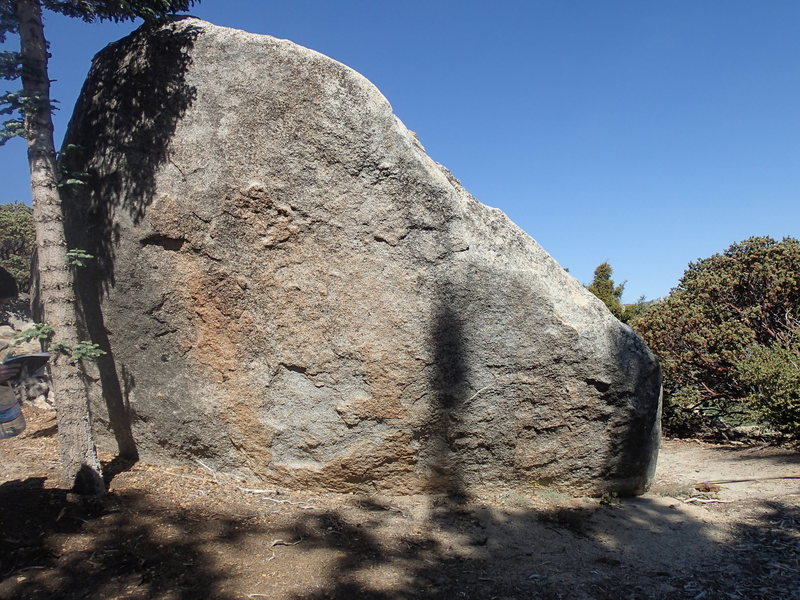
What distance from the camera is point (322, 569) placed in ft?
10.2

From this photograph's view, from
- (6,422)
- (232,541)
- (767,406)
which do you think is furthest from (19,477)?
(767,406)

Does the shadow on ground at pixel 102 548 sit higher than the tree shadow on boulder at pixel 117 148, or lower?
lower

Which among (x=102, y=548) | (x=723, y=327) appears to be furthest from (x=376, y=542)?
(x=723, y=327)

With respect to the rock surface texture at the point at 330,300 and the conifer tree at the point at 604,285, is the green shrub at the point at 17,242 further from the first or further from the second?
the conifer tree at the point at 604,285

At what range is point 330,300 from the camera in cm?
405

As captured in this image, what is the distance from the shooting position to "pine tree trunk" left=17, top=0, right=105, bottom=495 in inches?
147

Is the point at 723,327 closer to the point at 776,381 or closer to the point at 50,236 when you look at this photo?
the point at 776,381

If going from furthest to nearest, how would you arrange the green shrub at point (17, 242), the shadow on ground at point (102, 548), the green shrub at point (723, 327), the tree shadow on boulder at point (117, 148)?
the green shrub at point (17, 242) → the green shrub at point (723, 327) → the tree shadow on boulder at point (117, 148) → the shadow on ground at point (102, 548)

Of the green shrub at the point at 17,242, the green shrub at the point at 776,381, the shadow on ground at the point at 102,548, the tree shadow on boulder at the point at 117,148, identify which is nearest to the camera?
the shadow on ground at the point at 102,548

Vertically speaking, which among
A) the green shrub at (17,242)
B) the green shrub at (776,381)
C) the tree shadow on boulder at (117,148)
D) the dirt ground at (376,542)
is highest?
the green shrub at (17,242)

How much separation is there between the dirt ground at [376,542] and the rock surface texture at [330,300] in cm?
33

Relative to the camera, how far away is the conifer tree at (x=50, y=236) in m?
3.74

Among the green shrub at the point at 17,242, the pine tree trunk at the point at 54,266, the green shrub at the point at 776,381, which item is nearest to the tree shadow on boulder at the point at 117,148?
the pine tree trunk at the point at 54,266

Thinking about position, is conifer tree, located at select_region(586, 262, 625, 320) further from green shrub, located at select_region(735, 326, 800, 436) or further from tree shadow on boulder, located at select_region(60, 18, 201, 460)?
tree shadow on boulder, located at select_region(60, 18, 201, 460)
